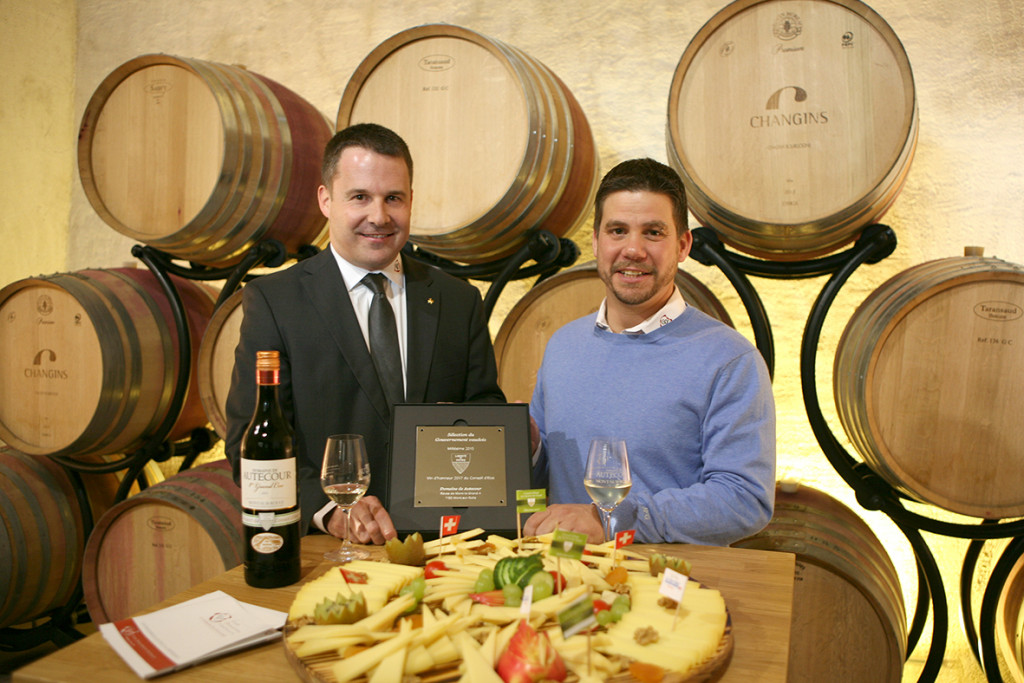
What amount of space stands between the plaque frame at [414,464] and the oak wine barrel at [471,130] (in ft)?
3.63

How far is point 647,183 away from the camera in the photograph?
1858 mm

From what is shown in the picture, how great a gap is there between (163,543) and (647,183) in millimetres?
2292

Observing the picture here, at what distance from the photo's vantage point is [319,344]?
1.91 m

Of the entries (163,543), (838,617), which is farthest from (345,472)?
(163,543)

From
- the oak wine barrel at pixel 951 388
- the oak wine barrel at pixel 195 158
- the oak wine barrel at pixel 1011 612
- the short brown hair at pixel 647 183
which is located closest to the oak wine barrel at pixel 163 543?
the oak wine barrel at pixel 195 158

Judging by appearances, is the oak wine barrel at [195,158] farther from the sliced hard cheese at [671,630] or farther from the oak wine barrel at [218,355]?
the sliced hard cheese at [671,630]

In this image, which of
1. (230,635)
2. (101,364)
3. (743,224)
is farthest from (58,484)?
(743,224)

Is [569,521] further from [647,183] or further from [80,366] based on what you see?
[80,366]

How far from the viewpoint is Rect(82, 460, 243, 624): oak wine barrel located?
276 cm

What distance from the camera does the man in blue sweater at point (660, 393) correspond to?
163 cm

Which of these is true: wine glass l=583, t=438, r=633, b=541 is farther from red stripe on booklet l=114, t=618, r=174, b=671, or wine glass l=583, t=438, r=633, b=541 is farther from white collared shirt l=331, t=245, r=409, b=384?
white collared shirt l=331, t=245, r=409, b=384

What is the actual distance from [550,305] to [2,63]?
12.5ft

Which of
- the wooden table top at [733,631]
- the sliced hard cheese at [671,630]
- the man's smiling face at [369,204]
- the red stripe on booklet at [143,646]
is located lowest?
the wooden table top at [733,631]

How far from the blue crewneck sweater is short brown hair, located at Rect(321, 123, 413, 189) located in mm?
692
